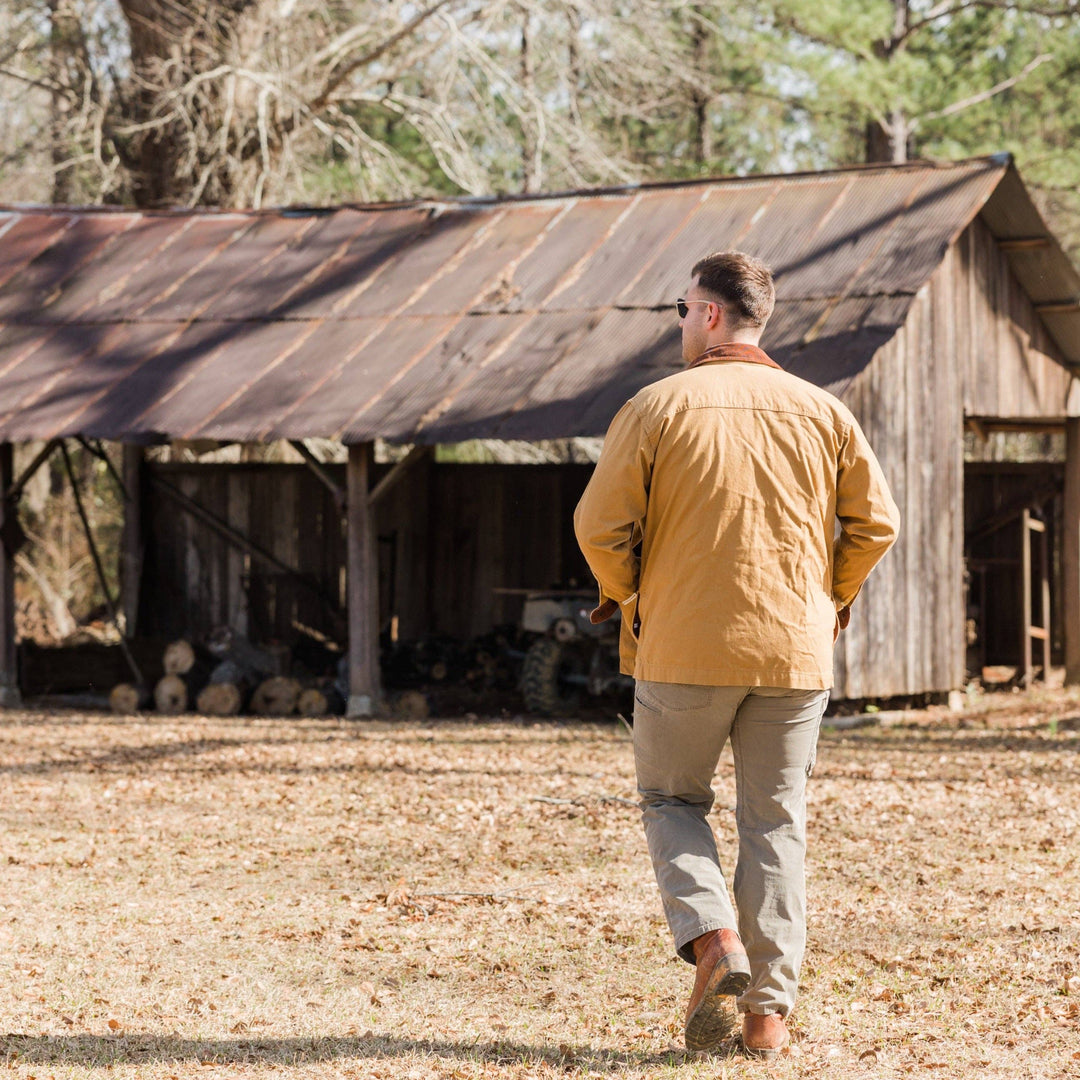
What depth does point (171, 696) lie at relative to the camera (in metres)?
13.1

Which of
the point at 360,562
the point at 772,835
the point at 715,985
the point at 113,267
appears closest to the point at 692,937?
the point at 715,985

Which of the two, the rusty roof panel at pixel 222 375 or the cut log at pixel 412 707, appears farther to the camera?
the cut log at pixel 412 707

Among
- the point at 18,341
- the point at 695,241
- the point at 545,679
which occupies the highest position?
the point at 695,241

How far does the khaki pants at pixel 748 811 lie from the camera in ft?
13.2

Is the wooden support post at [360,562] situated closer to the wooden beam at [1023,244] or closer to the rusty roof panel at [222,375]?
the rusty roof panel at [222,375]

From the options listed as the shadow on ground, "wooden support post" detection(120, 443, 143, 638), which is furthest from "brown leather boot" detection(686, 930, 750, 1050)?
"wooden support post" detection(120, 443, 143, 638)

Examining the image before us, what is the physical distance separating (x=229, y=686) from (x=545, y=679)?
9.24 ft

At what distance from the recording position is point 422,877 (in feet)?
21.3

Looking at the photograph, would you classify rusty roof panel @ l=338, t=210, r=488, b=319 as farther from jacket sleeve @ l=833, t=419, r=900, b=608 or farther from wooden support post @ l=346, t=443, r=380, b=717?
jacket sleeve @ l=833, t=419, r=900, b=608

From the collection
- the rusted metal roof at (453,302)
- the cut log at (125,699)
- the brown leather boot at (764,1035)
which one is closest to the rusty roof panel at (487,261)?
the rusted metal roof at (453,302)

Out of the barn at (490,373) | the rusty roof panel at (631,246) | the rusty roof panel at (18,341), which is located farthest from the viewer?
the rusty roof panel at (18,341)

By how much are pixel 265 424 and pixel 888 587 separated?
505 centimetres

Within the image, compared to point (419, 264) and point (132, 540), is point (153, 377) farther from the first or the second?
point (132, 540)

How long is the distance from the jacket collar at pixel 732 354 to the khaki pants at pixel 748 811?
92 centimetres
